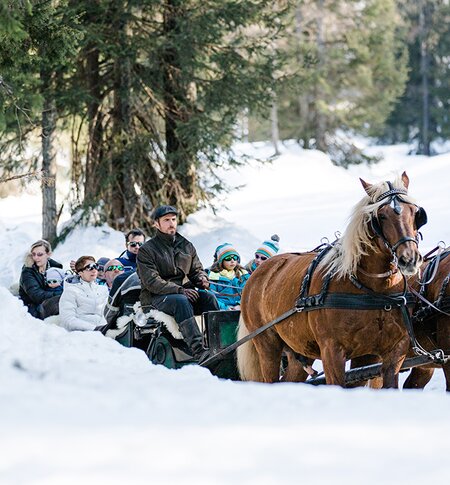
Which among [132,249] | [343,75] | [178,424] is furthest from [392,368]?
[343,75]

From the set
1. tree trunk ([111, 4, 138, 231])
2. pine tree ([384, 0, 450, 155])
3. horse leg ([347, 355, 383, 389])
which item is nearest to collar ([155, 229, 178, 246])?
horse leg ([347, 355, 383, 389])

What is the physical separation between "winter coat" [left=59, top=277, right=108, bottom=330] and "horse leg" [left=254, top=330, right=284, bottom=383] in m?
2.20

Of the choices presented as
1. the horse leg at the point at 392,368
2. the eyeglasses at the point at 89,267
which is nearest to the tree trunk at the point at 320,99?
the eyeglasses at the point at 89,267

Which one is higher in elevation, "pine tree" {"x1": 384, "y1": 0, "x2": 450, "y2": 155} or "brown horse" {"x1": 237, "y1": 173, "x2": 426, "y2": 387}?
"brown horse" {"x1": 237, "y1": 173, "x2": 426, "y2": 387}

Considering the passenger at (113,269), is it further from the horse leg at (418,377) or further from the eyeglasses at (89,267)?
the horse leg at (418,377)

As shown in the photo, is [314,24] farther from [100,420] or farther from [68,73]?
[100,420]

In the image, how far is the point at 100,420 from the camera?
12.4 ft

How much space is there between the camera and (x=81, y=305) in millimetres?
9703

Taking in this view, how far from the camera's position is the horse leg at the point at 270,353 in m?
7.87

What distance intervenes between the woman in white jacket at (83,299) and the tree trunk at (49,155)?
16.9ft

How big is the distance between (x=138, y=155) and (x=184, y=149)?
0.84 meters

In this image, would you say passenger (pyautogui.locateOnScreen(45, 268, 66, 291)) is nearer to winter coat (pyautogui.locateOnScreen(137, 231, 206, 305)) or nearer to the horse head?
winter coat (pyautogui.locateOnScreen(137, 231, 206, 305))

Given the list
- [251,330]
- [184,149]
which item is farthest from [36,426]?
[184,149]

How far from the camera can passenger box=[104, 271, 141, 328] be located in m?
8.98
